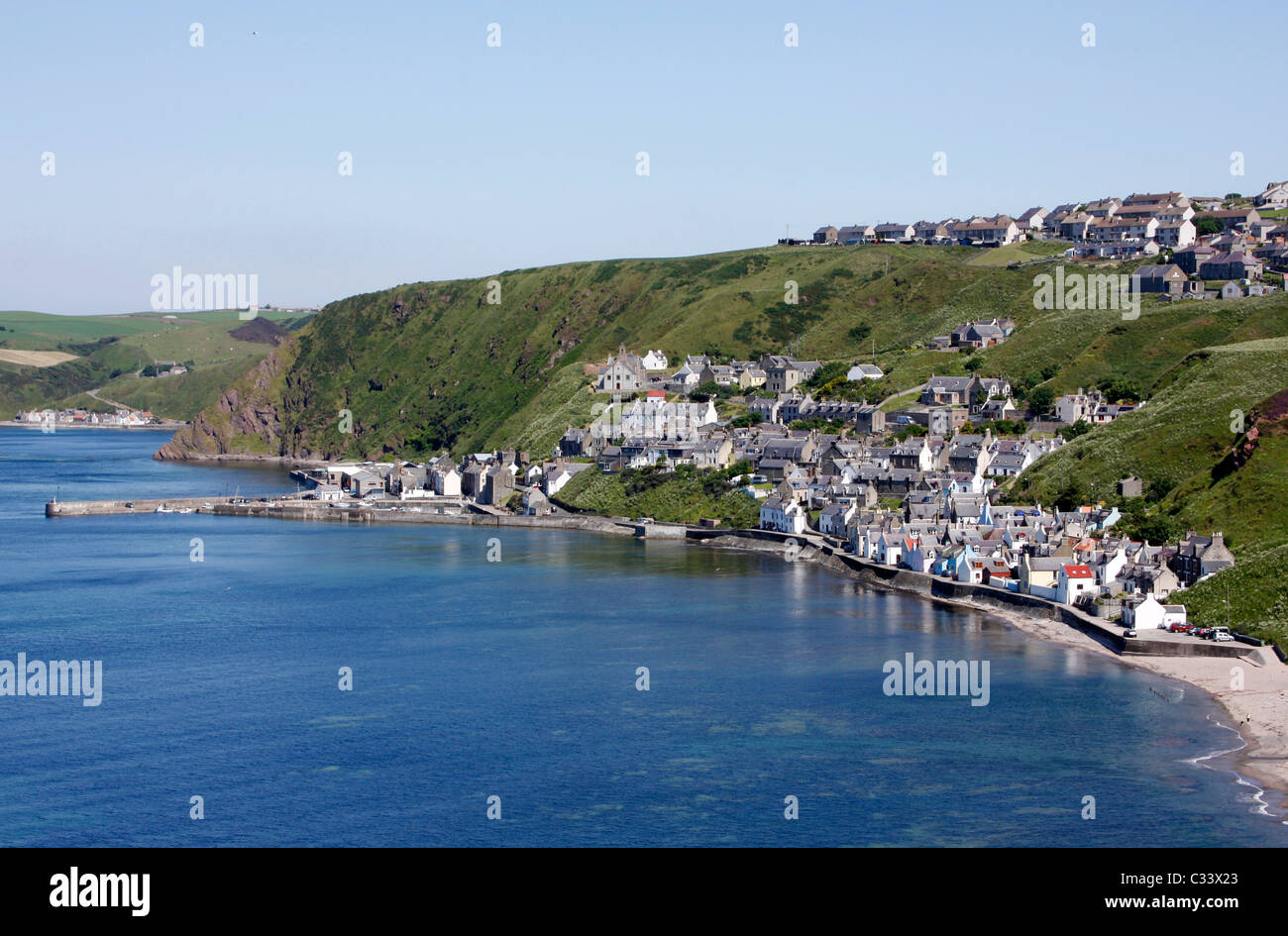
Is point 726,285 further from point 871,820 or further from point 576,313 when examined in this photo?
point 871,820

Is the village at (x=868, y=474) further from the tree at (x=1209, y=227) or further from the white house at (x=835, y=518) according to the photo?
the tree at (x=1209, y=227)

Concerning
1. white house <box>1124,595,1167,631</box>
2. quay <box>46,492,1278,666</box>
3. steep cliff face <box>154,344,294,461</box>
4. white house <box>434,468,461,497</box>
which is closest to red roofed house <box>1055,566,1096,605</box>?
quay <box>46,492,1278,666</box>

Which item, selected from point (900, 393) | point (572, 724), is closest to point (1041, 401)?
point (900, 393)

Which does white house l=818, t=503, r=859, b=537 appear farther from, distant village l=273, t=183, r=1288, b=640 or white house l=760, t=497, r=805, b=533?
white house l=760, t=497, r=805, b=533

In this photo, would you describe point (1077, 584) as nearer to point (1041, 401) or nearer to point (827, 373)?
point (1041, 401)

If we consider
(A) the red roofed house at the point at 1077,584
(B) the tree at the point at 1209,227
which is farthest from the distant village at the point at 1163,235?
(A) the red roofed house at the point at 1077,584
